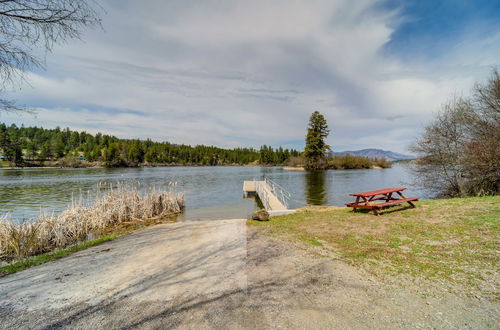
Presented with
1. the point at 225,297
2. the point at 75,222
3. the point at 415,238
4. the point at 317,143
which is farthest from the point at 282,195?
the point at 317,143

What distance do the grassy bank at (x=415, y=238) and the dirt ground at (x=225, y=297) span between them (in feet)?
2.59

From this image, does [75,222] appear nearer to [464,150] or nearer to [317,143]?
[464,150]

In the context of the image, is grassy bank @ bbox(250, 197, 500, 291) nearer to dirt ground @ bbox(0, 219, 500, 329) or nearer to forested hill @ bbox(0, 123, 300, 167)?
dirt ground @ bbox(0, 219, 500, 329)

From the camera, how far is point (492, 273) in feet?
13.6

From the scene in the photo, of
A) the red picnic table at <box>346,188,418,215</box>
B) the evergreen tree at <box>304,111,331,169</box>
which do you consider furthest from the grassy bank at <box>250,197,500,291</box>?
the evergreen tree at <box>304,111,331,169</box>

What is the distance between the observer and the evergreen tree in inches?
2418

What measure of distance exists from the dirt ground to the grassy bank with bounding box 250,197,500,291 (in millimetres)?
791

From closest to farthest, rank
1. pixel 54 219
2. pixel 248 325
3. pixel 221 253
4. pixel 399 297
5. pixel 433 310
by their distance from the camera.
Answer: pixel 248 325, pixel 433 310, pixel 399 297, pixel 221 253, pixel 54 219

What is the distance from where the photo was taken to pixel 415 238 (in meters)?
6.26

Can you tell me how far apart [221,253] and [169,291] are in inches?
82.9

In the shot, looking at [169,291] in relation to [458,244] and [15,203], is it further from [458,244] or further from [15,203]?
[15,203]

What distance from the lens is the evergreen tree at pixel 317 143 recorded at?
201ft

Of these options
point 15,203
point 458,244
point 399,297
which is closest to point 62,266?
point 399,297

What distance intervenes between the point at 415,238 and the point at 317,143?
56.9 m
